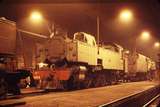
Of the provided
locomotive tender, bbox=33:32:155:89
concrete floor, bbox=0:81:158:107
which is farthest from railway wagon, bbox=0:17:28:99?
locomotive tender, bbox=33:32:155:89

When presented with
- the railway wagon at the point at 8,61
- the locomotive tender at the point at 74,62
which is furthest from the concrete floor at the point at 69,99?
the locomotive tender at the point at 74,62

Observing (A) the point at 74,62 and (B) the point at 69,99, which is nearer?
(B) the point at 69,99

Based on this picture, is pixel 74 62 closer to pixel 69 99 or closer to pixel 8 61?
pixel 69 99

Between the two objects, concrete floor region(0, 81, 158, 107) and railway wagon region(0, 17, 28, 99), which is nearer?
concrete floor region(0, 81, 158, 107)

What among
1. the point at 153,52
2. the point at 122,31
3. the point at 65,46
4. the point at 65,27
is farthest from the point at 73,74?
the point at 153,52

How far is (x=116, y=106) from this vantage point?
569 inches

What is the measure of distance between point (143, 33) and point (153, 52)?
2442 cm

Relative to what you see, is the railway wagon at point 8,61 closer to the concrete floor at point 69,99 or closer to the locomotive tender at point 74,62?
the concrete floor at point 69,99

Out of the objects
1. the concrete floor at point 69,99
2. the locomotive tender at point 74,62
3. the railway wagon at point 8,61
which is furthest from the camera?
the locomotive tender at point 74,62

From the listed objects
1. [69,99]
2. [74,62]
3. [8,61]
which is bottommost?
[69,99]

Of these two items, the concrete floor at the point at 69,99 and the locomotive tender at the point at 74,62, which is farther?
the locomotive tender at the point at 74,62

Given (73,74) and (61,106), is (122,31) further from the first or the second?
(61,106)

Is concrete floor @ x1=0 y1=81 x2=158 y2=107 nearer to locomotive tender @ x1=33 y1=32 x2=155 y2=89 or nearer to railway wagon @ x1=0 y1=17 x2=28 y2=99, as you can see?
railway wagon @ x1=0 y1=17 x2=28 y2=99

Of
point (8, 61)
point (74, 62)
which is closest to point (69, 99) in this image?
point (8, 61)
